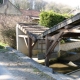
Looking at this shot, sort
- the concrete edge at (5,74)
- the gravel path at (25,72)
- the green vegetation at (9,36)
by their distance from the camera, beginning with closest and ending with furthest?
1. the concrete edge at (5,74)
2. the gravel path at (25,72)
3. the green vegetation at (9,36)

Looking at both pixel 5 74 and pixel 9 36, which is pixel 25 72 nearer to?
pixel 5 74

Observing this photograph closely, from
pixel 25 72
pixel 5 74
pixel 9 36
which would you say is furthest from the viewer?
pixel 9 36

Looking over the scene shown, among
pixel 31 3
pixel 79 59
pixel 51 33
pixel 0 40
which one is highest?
pixel 31 3

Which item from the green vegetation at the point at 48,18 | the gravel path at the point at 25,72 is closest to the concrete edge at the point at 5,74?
the gravel path at the point at 25,72

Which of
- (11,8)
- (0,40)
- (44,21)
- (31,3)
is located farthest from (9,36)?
(31,3)

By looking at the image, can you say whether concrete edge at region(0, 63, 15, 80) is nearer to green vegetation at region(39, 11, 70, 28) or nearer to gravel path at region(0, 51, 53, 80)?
gravel path at region(0, 51, 53, 80)

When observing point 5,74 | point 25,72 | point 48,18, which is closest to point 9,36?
point 48,18

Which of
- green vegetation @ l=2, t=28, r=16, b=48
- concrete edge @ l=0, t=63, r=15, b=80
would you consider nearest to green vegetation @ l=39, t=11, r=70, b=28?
green vegetation @ l=2, t=28, r=16, b=48

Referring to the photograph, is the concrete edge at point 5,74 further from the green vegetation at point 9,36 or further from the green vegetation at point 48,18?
the green vegetation at point 48,18

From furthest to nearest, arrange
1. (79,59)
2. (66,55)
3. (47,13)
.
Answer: (47,13), (66,55), (79,59)

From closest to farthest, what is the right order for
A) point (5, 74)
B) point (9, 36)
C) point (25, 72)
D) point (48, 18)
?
point (5, 74) → point (25, 72) → point (9, 36) → point (48, 18)

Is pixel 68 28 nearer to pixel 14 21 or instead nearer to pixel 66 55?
pixel 66 55

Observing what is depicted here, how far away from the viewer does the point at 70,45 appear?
53.4 ft

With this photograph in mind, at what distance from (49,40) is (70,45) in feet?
23.4
